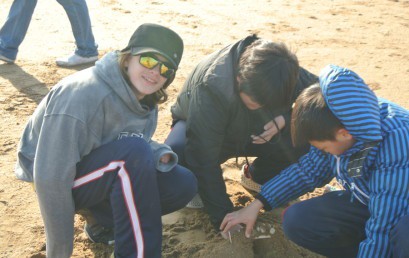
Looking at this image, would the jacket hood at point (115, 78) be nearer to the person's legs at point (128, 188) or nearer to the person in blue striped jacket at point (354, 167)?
the person's legs at point (128, 188)

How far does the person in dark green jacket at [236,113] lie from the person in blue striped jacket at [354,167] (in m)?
0.20

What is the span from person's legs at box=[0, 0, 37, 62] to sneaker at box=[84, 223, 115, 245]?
2239mm

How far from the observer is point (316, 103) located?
5.86 ft

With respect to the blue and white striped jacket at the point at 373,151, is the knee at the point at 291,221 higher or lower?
lower

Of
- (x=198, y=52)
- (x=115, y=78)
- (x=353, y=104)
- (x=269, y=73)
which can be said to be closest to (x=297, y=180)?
(x=269, y=73)

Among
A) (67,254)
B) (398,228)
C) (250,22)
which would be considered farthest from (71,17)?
(398,228)

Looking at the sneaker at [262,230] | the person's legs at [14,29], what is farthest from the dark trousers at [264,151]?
the person's legs at [14,29]

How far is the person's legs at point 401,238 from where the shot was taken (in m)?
1.72

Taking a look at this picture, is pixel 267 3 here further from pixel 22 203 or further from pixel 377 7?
pixel 22 203

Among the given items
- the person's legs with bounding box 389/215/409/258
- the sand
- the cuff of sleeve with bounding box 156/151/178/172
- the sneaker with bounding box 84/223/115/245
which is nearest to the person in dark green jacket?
the cuff of sleeve with bounding box 156/151/178/172

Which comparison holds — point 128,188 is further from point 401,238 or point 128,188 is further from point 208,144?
point 401,238

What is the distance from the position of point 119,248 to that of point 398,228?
38.9 inches

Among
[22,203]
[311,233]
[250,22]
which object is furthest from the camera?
[250,22]

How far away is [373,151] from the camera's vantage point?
1.82 meters
